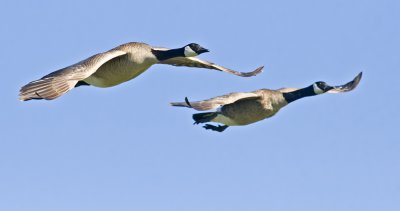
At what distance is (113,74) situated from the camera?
27344 millimetres

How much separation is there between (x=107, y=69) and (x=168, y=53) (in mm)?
1603

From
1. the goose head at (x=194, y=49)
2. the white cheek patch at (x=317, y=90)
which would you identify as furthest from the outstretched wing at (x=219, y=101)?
the white cheek patch at (x=317, y=90)

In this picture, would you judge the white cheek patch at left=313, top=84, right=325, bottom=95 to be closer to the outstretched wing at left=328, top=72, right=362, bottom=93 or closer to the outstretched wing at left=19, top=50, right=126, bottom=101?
the outstretched wing at left=328, top=72, right=362, bottom=93

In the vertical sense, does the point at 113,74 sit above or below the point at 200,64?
below

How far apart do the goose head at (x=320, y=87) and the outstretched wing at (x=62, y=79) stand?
5131 millimetres

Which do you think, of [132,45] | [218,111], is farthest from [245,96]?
[132,45]

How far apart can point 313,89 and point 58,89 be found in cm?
706

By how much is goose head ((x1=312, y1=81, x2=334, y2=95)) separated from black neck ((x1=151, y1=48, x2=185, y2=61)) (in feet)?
10.9

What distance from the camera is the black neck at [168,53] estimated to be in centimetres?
2781

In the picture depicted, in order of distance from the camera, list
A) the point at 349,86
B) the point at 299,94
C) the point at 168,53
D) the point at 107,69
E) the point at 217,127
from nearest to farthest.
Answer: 1. the point at 107,69
2. the point at 168,53
3. the point at 299,94
4. the point at 349,86
5. the point at 217,127

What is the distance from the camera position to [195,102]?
27.3 m

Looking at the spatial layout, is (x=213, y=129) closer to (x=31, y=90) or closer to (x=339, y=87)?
(x=339, y=87)

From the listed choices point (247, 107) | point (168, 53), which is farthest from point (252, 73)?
point (168, 53)

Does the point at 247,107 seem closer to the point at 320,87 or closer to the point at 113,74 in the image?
the point at 320,87
